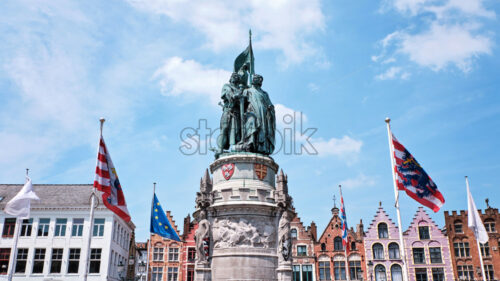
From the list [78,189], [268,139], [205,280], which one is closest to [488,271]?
[268,139]

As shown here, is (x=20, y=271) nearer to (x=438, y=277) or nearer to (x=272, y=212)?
(x=272, y=212)

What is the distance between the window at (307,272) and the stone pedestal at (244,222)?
107ft

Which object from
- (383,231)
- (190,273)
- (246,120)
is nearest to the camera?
(246,120)

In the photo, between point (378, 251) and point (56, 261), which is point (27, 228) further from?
point (378, 251)

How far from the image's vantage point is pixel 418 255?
51062 millimetres

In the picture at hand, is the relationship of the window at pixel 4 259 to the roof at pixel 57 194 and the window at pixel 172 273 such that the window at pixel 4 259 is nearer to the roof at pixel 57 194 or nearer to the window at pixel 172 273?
the roof at pixel 57 194

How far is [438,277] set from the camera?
4956 centimetres

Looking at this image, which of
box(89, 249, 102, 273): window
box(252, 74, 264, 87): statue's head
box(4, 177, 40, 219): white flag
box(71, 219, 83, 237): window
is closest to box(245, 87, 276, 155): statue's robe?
box(252, 74, 264, 87): statue's head

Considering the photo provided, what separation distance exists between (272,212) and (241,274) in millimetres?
3375

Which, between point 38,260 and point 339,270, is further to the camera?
point 339,270

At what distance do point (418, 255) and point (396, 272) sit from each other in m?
3.60

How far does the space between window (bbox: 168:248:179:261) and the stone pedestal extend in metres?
33.7

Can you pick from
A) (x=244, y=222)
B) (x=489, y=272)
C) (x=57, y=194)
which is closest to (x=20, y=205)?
(x=244, y=222)

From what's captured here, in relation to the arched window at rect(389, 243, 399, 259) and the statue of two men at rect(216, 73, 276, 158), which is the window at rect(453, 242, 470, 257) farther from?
the statue of two men at rect(216, 73, 276, 158)
